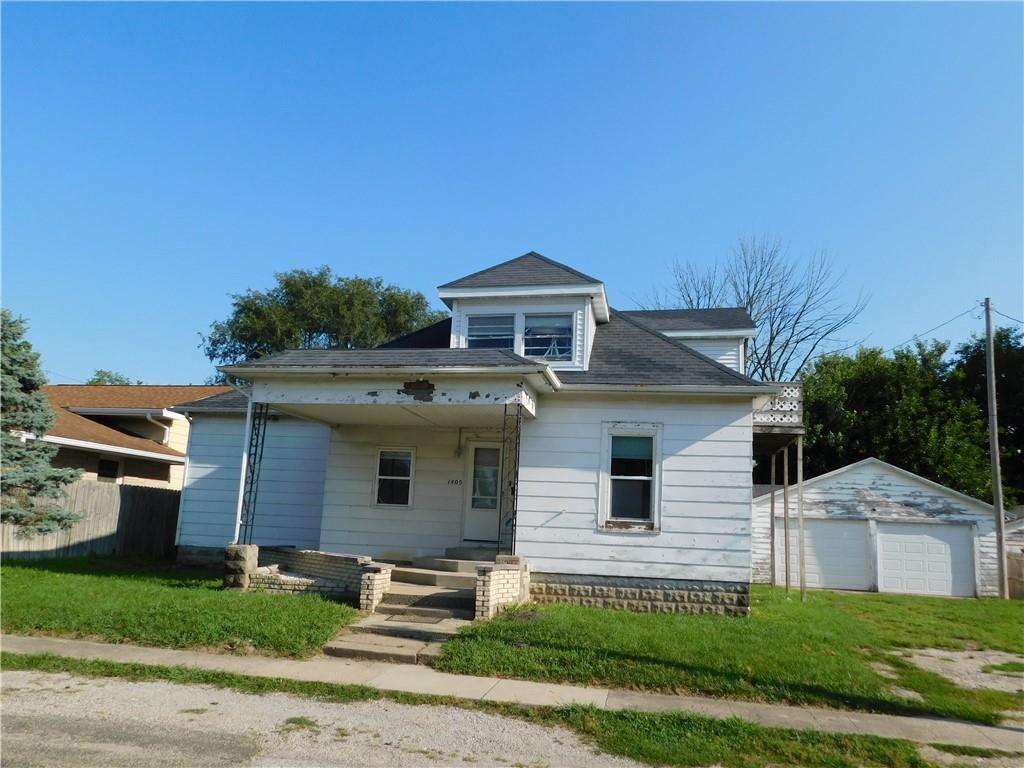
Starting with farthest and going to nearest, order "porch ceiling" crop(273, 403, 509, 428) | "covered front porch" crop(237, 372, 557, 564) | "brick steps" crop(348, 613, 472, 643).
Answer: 1. "covered front porch" crop(237, 372, 557, 564)
2. "porch ceiling" crop(273, 403, 509, 428)
3. "brick steps" crop(348, 613, 472, 643)

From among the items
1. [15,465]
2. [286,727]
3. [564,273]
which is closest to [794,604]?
[564,273]

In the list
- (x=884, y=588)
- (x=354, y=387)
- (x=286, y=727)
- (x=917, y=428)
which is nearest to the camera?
(x=286, y=727)

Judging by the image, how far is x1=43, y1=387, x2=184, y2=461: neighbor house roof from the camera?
17422 millimetres

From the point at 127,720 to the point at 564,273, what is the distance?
9.99m

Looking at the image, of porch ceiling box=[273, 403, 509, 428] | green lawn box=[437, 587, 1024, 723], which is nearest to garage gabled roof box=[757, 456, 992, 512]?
green lawn box=[437, 587, 1024, 723]

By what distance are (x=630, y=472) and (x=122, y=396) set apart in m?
19.6

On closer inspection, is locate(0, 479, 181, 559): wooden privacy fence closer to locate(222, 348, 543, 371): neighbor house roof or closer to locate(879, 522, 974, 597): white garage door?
locate(222, 348, 543, 371): neighbor house roof

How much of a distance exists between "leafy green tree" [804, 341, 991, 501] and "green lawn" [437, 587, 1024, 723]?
15704mm

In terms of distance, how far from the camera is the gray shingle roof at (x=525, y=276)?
13352 millimetres

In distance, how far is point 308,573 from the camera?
11.4 meters

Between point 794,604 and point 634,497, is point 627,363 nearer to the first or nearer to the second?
point 634,497

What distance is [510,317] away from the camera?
1358 centimetres

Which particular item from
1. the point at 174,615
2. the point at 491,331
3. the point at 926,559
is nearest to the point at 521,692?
the point at 174,615

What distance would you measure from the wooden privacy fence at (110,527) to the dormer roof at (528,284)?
885 cm
